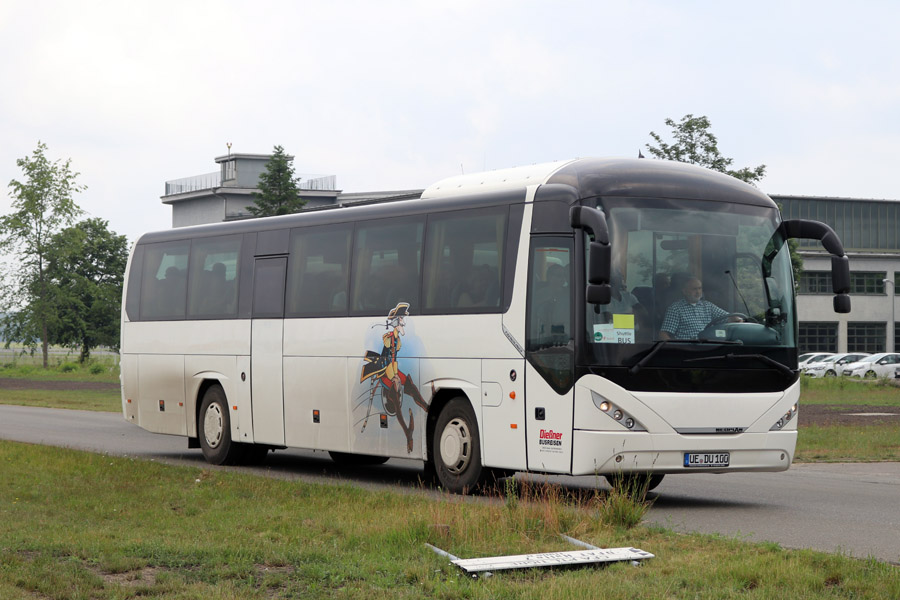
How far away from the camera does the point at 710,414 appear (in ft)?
43.9

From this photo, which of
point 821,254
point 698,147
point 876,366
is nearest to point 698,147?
point 698,147

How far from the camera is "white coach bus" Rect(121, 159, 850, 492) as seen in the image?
43.0 feet

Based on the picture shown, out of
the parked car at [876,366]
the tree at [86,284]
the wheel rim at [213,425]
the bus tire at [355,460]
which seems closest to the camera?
the wheel rim at [213,425]

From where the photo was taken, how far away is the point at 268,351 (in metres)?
18.3

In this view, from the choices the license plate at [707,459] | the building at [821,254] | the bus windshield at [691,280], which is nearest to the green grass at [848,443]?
the bus windshield at [691,280]

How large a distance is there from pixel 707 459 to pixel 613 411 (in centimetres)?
119

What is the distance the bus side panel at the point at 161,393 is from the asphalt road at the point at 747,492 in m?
0.52

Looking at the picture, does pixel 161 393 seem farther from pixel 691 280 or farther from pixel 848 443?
pixel 848 443

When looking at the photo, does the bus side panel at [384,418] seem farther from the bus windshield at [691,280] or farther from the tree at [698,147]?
the tree at [698,147]

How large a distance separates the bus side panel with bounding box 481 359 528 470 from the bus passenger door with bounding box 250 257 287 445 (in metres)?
4.63

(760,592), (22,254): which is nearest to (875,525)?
(760,592)

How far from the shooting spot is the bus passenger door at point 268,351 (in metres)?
18.1

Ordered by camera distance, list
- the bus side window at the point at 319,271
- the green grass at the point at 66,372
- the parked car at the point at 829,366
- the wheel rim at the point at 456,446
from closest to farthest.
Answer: the wheel rim at the point at 456,446
the bus side window at the point at 319,271
the green grass at the point at 66,372
the parked car at the point at 829,366

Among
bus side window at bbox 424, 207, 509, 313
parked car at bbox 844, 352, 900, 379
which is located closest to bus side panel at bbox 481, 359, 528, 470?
bus side window at bbox 424, 207, 509, 313
